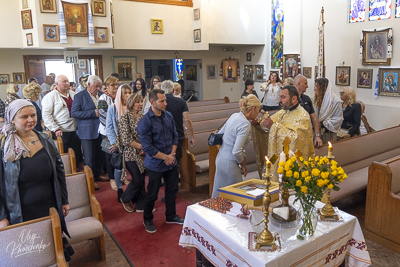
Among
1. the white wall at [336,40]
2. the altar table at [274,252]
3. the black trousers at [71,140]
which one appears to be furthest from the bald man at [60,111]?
the white wall at [336,40]

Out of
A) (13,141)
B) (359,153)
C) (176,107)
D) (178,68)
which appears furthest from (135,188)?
(178,68)

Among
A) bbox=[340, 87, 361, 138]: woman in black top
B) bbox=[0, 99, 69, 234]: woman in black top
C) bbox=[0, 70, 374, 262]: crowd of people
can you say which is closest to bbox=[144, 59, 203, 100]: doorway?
bbox=[0, 70, 374, 262]: crowd of people

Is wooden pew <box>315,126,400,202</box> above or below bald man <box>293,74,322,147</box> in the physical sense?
below

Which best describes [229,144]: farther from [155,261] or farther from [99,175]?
[99,175]

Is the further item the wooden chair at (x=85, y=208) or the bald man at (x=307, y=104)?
the bald man at (x=307, y=104)

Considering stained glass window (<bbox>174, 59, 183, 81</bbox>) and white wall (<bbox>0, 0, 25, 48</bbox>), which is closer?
white wall (<bbox>0, 0, 25, 48</bbox>)

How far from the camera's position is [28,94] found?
5578 millimetres

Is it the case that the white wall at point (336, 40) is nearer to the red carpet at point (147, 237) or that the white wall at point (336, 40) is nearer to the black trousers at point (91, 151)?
the red carpet at point (147, 237)

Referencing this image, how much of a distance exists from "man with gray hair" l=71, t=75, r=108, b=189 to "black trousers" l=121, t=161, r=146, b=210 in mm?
1202

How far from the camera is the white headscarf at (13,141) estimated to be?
255cm

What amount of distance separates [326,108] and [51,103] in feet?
14.2

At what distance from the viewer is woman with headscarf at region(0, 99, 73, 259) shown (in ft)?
8.47

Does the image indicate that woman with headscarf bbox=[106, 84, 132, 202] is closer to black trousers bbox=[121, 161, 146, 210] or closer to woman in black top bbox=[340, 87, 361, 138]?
black trousers bbox=[121, 161, 146, 210]

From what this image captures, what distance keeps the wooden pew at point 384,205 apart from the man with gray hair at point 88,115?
3.95 meters
